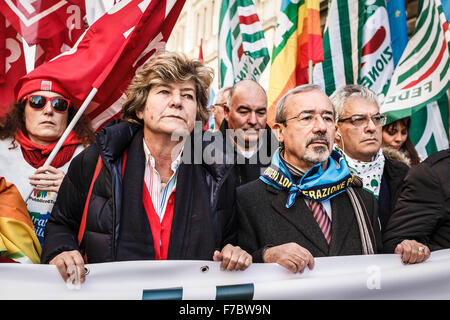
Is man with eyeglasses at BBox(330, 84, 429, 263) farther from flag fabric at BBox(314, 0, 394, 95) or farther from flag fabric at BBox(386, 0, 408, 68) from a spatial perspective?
flag fabric at BBox(386, 0, 408, 68)

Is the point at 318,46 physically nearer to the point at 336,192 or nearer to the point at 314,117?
the point at 314,117

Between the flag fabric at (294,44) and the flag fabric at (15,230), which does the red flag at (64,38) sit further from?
the flag fabric at (294,44)

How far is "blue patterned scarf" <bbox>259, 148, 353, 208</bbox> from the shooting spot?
2387 mm

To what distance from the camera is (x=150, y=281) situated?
2.01 meters

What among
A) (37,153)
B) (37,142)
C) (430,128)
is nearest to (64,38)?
(37,142)

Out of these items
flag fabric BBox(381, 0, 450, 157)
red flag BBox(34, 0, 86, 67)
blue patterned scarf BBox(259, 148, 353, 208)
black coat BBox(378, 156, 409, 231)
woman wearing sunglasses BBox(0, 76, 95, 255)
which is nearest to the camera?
blue patterned scarf BBox(259, 148, 353, 208)

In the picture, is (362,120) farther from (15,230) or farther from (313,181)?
(15,230)

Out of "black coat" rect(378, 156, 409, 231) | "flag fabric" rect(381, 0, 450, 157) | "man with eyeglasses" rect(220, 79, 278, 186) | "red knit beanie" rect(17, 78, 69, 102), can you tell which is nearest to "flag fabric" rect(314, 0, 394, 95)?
"flag fabric" rect(381, 0, 450, 157)

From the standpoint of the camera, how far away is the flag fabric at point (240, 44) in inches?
217

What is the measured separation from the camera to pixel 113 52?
3201 mm

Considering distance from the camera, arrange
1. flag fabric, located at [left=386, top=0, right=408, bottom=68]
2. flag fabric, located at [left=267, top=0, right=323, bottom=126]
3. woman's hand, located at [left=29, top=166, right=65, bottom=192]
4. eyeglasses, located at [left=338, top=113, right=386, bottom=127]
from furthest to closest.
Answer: flag fabric, located at [left=386, top=0, right=408, bottom=68] → flag fabric, located at [left=267, top=0, right=323, bottom=126] → eyeglasses, located at [left=338, top=113, right=386, bottom=127] → woman's hand, located at [left=29, top=166, right=65, bottom=192]

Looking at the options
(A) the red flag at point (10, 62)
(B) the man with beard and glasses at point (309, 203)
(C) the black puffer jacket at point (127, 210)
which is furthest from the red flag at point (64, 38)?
(B) the man with beard and glasses at point (309, 203)
